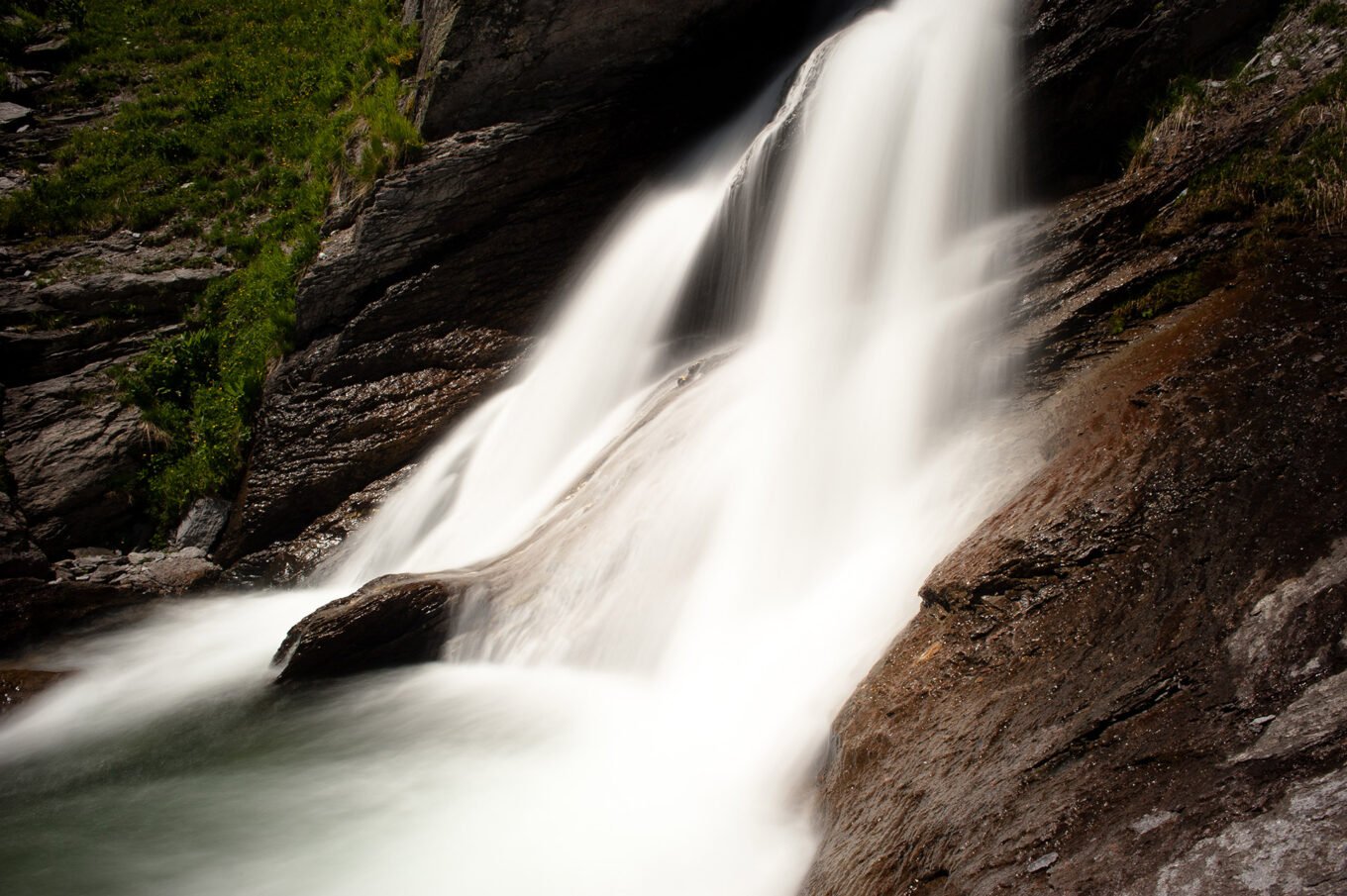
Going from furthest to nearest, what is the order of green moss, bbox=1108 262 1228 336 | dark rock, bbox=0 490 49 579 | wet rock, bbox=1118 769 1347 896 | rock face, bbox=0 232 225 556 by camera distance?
1. rock face, bbox=0 232 225 556
2. dark rock, bbox=0 490 49 579
3. green moss, bbox=1108 262 1228 336
4. wet rock, bbox=1118 769 1347 896

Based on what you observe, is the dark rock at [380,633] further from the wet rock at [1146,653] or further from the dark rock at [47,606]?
the wet rock at [1146,653]

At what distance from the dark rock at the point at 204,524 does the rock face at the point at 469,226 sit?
0.39 metres

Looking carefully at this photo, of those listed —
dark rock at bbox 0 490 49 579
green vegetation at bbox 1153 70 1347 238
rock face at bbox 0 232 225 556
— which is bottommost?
green vegetation at bbox 1153 70 1347 238

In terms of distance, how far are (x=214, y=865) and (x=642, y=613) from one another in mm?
3263

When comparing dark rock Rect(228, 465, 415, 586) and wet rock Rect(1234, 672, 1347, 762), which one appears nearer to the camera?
wet rock Rect(1234, 672, 1347, 762)

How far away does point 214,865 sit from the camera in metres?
5.09

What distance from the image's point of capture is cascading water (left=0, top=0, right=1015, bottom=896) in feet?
16.1

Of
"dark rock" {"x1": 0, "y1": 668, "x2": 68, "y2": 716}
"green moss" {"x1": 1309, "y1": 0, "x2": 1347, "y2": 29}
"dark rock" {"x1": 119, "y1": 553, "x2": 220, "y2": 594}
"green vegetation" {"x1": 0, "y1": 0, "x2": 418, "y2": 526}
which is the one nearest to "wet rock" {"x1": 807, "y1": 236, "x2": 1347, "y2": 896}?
"green moss" {"x1": 1309, "y1": 0, "x2": 1347, "y2": 29}

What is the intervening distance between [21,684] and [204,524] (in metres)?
4.29

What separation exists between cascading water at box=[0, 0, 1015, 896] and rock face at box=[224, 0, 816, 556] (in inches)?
54.0

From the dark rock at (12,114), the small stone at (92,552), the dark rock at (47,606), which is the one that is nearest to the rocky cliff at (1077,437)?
the dark rock at (47,606)

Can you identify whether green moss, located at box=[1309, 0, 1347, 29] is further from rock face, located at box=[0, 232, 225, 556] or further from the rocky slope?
rock face, located at box=[0, 232, 225, 556]

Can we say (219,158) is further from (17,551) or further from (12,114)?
(17,551)

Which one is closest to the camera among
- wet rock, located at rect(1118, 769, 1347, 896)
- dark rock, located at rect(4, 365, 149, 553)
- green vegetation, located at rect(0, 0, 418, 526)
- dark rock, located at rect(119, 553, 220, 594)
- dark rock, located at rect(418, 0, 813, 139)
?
wet rock, located at rect(1118, 769, 1347, 896)
